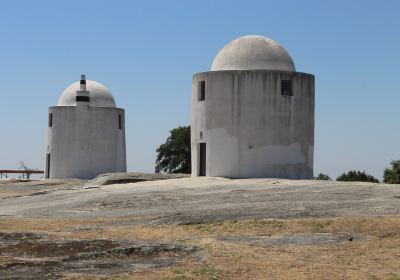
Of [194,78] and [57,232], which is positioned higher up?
[194,78]

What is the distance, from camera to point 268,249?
577 inches

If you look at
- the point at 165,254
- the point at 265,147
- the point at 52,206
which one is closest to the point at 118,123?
the point at 265,147

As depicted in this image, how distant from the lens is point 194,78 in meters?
33.4

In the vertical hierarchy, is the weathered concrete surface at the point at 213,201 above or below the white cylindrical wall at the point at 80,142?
below

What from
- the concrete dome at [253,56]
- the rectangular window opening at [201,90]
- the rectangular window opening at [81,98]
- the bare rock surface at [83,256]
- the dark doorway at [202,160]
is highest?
the concrete dome at [253,56]

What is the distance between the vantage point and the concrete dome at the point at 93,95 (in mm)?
47312

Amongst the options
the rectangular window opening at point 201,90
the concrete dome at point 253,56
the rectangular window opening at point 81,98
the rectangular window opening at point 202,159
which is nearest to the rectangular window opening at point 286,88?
the concrete dome at point 253,56

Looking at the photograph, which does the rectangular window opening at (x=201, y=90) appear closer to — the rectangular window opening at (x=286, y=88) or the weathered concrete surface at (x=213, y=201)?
the rectangular window opening at (x=286, y=88)

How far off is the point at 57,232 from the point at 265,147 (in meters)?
15.3

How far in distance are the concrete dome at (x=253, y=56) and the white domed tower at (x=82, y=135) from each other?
15016 mm

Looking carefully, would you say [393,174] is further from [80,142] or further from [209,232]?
[209,232]

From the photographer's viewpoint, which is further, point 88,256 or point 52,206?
point 52,206

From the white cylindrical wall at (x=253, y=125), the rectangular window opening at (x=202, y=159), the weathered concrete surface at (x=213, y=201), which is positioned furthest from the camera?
the rectangular window opening at (x=202, y=159)

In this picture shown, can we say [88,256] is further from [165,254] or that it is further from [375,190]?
[375,190]
